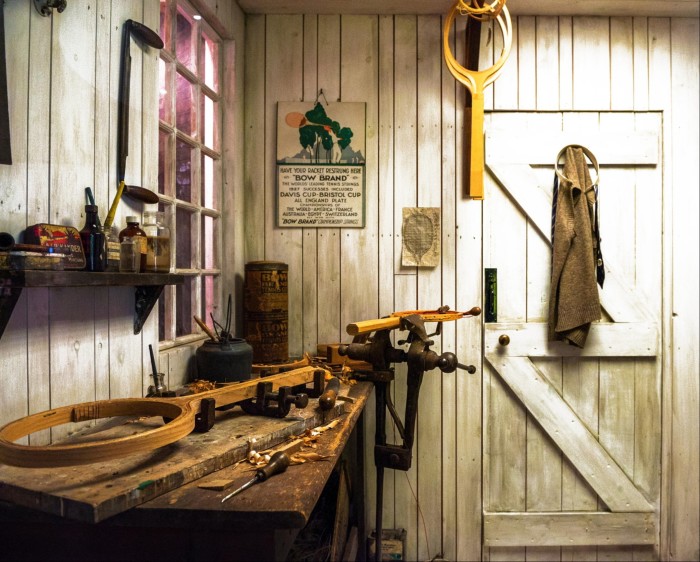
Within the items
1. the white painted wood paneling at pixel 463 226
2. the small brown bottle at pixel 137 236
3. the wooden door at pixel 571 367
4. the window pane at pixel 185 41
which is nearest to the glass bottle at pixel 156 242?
the small brown bottle at pixel 137 236

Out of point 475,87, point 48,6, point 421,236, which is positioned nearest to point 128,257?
point 48,6

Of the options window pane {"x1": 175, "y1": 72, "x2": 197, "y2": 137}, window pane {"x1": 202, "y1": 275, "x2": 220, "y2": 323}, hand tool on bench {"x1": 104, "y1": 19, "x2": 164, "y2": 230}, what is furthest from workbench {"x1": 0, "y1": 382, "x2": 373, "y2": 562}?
window pane {"x1": 175, "y1": 72, "x2": 197, "y2": 137}

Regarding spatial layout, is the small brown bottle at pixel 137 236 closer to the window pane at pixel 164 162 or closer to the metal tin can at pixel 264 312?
the window pane at pixel 164 162

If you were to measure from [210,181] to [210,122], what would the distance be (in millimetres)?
296

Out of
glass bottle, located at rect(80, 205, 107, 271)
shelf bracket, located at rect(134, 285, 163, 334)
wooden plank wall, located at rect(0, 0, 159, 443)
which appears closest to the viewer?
wooden plank wall, located at rect(0, 0, 159, 443)

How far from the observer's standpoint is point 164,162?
7.00 feet

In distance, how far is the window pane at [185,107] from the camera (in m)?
2.31

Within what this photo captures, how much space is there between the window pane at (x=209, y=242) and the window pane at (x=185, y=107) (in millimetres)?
427

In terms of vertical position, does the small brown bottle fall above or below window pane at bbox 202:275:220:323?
above

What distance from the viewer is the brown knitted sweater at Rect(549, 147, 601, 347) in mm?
2697

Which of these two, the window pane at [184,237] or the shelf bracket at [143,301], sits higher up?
the window pane at [184,237]

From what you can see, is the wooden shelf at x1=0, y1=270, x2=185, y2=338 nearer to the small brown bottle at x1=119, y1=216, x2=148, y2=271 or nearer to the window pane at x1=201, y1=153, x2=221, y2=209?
the small brown bottle at x1=119, y1=216, x2=148, y2=271

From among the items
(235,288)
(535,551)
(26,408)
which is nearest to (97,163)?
(26,408)

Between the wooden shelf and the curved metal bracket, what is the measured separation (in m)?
0.66
